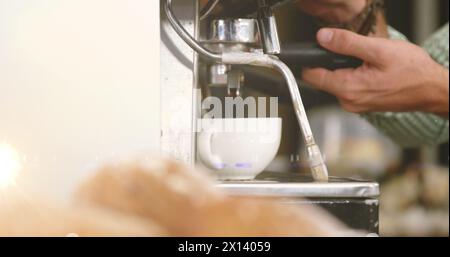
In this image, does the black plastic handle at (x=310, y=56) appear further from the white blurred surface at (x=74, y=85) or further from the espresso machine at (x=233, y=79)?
the white blurred surface at (x=74, y=85)

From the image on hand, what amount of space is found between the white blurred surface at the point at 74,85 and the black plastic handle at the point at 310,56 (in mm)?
208

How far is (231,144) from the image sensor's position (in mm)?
889

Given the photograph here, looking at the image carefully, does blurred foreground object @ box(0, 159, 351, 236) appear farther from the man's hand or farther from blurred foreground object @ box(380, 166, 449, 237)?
blurred foreground object @ box(380, 166, 449, 237)

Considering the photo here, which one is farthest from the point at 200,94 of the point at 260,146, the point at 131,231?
the point at 131,231

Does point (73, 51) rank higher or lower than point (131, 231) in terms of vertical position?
higher

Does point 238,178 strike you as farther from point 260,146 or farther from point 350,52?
point 350,52

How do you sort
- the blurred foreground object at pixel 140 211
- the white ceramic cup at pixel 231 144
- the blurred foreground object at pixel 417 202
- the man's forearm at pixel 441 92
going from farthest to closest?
the blurred foreground object at pixel 417 202, the man's forearm at pixel 441 92, the white ceramic cup at pixel 231 144, the blurred foreground object at pixel 140 211

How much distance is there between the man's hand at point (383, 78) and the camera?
3.32ft

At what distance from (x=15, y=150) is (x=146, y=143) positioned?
0.14m

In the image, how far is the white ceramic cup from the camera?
887 mm

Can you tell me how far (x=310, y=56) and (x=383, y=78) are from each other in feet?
0.70

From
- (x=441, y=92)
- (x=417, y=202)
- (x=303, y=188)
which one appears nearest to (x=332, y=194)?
(x=303, y=188)

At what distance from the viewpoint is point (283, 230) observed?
0.81 metres

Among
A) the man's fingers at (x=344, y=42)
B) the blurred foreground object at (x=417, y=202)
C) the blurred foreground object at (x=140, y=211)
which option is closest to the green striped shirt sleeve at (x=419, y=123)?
the man's fingers at (x=344, y=42)
